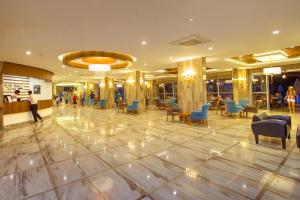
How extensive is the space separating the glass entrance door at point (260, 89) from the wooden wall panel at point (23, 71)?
14.1 metres

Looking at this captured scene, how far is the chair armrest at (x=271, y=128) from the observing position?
14.2 feet

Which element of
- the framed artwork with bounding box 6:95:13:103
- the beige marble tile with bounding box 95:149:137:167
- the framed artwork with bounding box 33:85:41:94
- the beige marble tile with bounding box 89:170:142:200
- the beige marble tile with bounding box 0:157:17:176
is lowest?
the beige marble tile with bounding box 89:170:142:200

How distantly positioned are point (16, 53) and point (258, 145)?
27.8 feet

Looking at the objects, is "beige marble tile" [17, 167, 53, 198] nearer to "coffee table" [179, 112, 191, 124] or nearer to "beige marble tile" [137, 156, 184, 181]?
"beige marble tile" [137, 156, 184, 181]

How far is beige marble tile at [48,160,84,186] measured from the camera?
2961 mm

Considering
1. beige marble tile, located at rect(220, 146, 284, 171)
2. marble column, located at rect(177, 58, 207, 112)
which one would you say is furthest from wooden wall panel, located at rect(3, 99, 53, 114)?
beige marble tile, located at rect(220, 146, 284, 171)

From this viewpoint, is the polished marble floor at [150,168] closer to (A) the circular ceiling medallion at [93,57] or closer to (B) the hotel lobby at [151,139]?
(B) the hotel lobby at [151,139]

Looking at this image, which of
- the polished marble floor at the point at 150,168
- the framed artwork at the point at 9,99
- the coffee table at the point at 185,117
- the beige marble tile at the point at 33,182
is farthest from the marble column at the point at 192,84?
the framed artwork at the point at 9,99

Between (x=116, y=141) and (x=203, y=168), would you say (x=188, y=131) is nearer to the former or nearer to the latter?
(x=116, y=141)

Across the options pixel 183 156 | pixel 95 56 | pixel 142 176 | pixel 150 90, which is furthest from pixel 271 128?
pixel 150 90

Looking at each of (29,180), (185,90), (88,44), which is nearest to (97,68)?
(88,44)

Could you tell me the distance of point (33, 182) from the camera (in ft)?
9.58

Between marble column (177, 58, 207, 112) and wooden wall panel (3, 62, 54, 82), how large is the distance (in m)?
7.84

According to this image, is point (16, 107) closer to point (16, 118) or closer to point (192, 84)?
point (16, 118)
